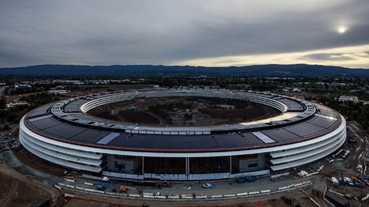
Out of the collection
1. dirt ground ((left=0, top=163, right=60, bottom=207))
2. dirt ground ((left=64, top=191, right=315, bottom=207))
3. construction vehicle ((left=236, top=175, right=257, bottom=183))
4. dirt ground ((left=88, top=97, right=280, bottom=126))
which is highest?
dirt ground ((left=88, top=97, right=280, bottom=126))

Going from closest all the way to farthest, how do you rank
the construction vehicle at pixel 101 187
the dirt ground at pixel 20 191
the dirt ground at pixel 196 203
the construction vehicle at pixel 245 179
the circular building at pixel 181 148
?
the dirt ground at pixel 196 203 < the dirt ground at pixel 20 191 < the construction vehicle at pixel 101 187 < the construction vehicle at pixel 245 179 < the circular building at pixel 181 148

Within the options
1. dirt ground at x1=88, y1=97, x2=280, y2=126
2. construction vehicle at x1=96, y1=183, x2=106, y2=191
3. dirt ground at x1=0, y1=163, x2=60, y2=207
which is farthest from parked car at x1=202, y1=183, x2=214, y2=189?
dirt ground at x1=88, y1=97, x2=280, y2=126

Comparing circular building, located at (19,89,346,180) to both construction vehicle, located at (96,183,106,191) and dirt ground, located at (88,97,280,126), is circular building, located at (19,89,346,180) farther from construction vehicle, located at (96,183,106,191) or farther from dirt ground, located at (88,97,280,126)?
dirt ground, located at (88,97,280,126)

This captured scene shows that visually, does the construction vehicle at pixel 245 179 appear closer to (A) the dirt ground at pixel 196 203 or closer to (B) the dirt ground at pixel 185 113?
(A) the dirt ground at pixel 196 203

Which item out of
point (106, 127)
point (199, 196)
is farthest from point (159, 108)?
→ point (199, 196)

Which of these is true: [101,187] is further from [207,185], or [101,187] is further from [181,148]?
[207,185]

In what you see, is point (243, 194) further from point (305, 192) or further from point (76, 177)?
point (76, 177)

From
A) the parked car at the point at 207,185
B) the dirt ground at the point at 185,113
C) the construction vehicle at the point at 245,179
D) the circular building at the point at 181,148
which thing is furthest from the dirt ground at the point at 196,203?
the dirt ground at the point at 185,113

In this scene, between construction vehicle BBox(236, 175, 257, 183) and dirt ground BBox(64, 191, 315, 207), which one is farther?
construction vehicle BBox(236, 175, 257, 183)

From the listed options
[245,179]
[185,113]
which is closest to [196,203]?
[245,179]
